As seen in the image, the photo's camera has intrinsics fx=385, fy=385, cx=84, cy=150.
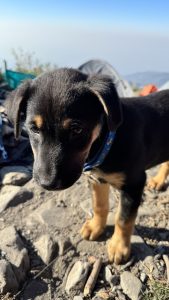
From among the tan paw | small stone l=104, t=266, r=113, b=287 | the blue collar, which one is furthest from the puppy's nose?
the tan paw

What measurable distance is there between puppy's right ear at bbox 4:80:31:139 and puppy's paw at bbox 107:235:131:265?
1.24m

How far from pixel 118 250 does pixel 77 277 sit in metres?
0.41

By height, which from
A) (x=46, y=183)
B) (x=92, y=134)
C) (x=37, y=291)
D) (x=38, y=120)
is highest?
(x=38, y=120)

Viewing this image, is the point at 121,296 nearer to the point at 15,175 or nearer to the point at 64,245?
the point at 64,245

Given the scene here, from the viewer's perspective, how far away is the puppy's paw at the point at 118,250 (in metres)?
3.11

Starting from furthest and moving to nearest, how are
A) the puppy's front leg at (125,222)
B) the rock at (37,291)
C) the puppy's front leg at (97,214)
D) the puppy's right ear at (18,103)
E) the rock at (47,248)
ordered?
the puppy's front leg at (97,214)
the rock at (47,248)
the puppy's front leg at (125,222)
the rock at (37,291)
the puppy's right ear at (18,103)

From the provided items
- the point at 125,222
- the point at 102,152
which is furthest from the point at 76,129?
the point at 125,222

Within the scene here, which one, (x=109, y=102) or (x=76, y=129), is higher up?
(x=109, y=102)

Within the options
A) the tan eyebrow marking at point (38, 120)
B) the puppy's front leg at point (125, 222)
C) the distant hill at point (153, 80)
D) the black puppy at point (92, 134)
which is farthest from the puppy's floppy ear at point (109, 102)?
the distant hill at point (153, 80)

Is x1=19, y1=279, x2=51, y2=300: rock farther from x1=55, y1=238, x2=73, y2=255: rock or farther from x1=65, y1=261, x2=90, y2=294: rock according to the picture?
x1=55, y1=238, x2=73, y2=255: rock

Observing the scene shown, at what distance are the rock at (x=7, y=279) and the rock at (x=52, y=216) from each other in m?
0.67

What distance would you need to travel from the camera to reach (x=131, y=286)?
288 cm

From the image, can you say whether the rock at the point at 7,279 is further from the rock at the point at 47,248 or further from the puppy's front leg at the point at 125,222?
the puppy's front leg at the point at 125,222

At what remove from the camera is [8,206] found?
3.65m
